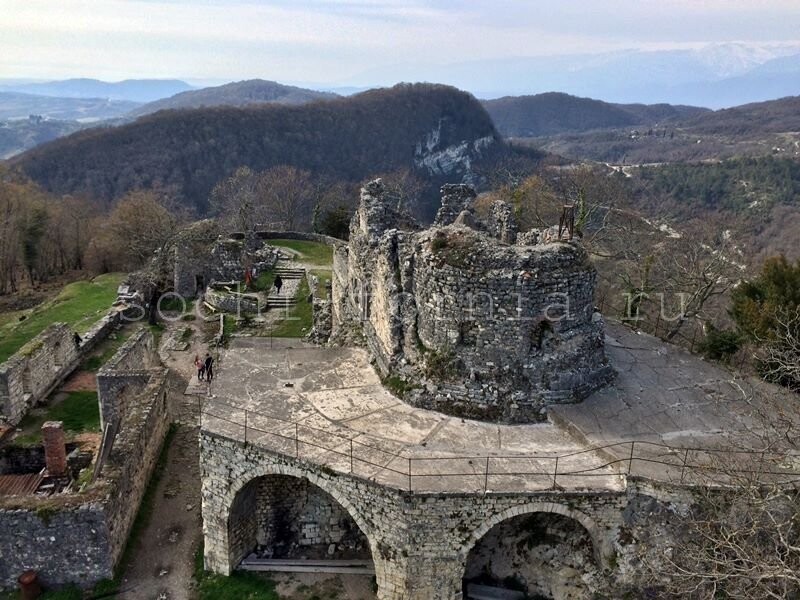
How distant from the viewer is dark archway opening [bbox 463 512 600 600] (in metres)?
13.3

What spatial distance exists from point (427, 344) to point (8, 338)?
950 inches

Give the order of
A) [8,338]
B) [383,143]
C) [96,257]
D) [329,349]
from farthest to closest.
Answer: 1. [383,143]
2. [96,257]
3. [8,338]
4. [329,349]

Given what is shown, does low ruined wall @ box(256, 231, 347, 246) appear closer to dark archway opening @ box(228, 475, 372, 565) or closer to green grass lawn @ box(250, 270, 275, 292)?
green grass lawn @ box(250, 270, 275, 292)

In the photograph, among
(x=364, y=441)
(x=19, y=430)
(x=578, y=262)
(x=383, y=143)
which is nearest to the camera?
(x=364, y=441)

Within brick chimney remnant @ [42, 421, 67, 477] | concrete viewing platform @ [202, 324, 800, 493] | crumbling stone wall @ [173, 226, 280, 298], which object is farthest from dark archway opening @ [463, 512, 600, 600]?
crumbling stone wall @ [173, 226, 280, 298]

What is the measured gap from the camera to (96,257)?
4997cm

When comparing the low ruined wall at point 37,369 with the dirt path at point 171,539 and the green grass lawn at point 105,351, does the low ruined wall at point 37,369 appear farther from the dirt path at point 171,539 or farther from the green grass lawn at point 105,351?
the dirt path at point 171,539

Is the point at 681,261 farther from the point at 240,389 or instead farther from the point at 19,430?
the point at 19,430

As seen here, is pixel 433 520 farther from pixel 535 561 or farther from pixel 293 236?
pixel 293 236

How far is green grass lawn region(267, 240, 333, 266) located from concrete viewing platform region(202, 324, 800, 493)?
24321 mm

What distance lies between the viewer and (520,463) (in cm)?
1312

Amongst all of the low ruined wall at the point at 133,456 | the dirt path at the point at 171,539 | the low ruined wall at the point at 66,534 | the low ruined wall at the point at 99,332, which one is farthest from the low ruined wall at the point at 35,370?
the low ruined wall at the point at 66,534

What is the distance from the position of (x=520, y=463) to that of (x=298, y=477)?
4859 mm

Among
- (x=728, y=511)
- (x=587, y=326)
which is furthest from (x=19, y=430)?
(x=728, y=511)
